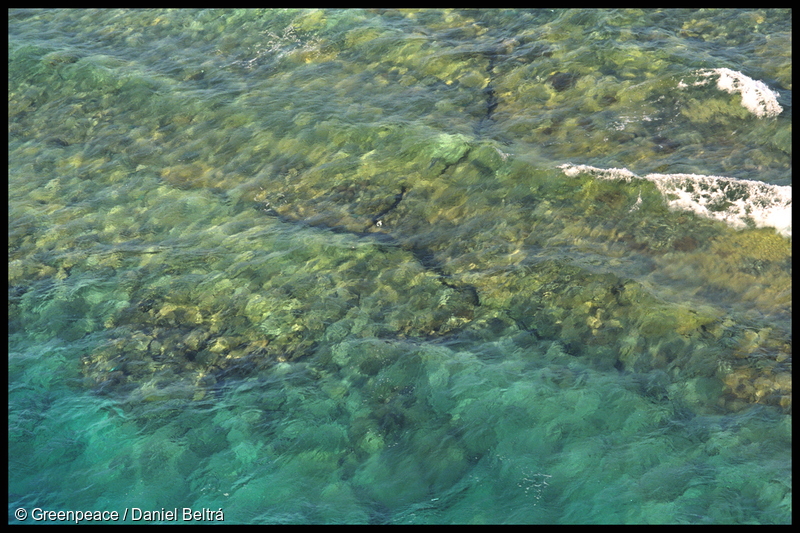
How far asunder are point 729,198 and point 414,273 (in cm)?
395

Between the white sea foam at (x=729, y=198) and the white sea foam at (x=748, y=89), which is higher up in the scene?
the white sea foam at (x=748, y=89)

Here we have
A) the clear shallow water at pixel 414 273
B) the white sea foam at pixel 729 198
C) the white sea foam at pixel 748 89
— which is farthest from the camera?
the white sea foam at pixel 748 89

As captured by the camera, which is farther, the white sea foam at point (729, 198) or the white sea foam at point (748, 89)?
the white sea foam at point (748, 89)

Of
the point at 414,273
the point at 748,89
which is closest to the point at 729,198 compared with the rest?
the point at 748,89

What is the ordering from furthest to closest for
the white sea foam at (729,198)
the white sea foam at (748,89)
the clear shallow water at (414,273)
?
1. the white sea foam at (748,89)
2. the white sea foam at (729,198)
3. the clear shallow water at (414,273)

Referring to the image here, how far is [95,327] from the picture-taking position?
7.46 meters

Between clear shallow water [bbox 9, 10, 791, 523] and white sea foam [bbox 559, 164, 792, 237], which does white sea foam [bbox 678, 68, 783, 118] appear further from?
white sea foam [bbox 559, 164, 792, 237]

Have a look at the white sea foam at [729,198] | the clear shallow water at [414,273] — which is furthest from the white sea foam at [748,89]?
the white sea foam at [729,198]

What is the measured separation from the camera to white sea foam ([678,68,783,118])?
9.05 metres

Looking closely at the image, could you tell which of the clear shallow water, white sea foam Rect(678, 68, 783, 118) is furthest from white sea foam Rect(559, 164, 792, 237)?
white sea foam Rect(678, 68, 783, 118)

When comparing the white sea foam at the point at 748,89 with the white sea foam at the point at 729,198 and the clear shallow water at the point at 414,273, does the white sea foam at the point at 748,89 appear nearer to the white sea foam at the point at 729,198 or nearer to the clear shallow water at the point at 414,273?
the clear shallow water at the point at 414,273

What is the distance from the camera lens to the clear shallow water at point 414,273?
5809mm

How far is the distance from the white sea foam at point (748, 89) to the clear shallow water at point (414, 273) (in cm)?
4

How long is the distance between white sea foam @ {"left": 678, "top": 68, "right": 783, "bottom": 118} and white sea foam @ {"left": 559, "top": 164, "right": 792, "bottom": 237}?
1658mm
